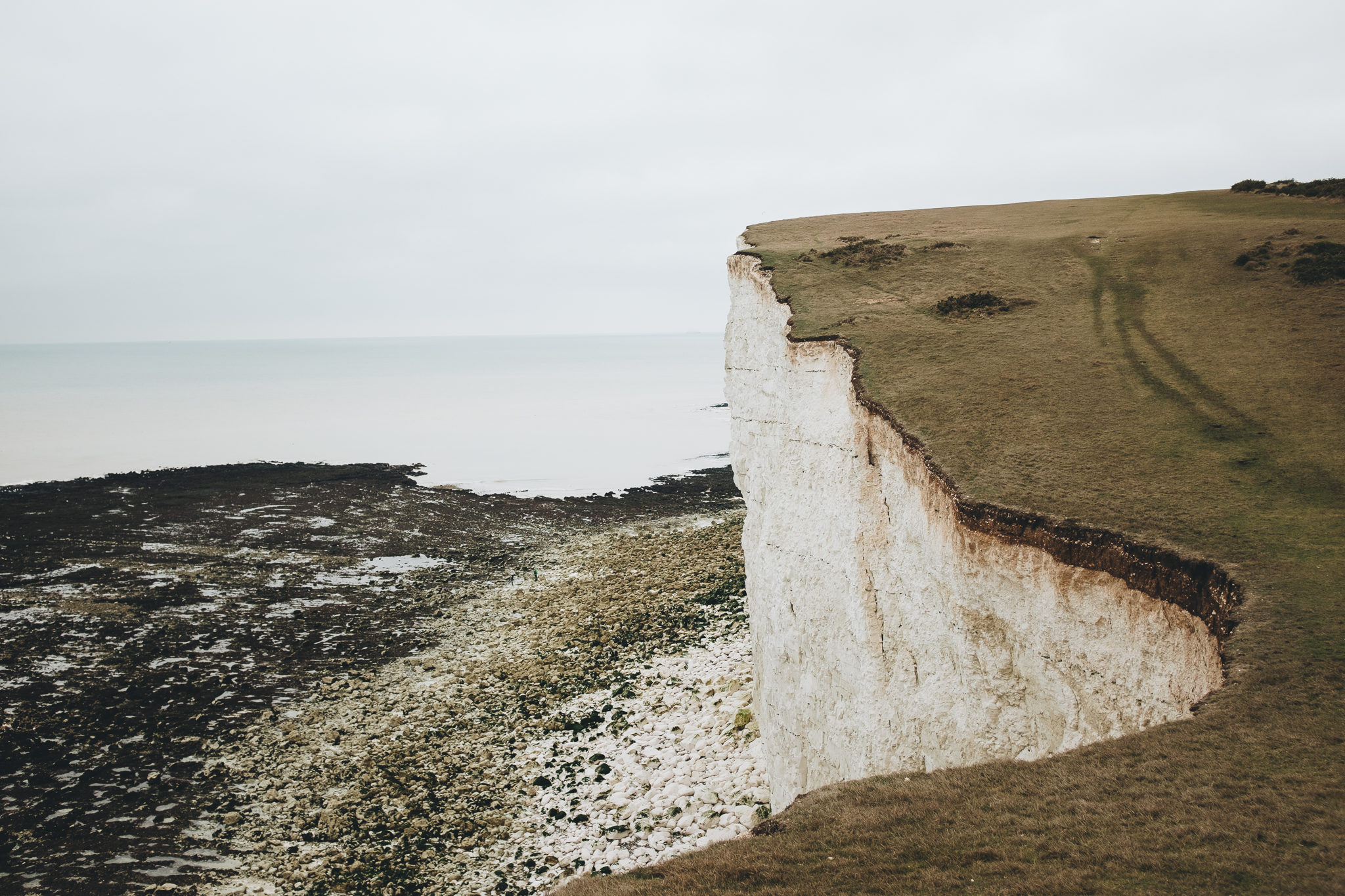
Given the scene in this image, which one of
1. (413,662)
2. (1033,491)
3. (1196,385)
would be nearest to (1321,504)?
(1033,491)

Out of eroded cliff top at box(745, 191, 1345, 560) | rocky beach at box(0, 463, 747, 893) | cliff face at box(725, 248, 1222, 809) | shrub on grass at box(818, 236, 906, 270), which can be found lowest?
rocky beach at box(0, 463, 747, 893)

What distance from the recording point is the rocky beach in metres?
14.7

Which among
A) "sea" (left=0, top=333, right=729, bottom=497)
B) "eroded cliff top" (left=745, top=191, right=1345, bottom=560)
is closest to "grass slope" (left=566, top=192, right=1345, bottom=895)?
"eroded cliff top" (left=745, top=191, right=1345, bottom=560)

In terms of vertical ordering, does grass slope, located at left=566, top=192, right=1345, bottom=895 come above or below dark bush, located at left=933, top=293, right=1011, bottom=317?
below

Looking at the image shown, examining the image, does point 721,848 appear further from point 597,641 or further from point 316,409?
point 316,409

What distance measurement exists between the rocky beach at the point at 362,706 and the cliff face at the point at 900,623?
121 inches

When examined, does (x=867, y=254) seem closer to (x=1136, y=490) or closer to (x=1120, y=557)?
(x=1136, y=490)

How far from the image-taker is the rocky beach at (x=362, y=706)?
1466cm

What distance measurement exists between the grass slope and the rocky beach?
28.8 feet

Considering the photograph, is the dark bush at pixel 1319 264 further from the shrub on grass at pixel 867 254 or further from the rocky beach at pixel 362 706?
the rocky beach at pixel 362 706

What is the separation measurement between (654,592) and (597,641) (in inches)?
165

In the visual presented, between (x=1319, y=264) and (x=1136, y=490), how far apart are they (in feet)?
43.2

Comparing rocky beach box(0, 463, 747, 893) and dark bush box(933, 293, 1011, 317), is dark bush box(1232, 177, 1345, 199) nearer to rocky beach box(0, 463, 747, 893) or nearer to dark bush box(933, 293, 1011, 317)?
dark bush box(933, 293, 1011, 317)

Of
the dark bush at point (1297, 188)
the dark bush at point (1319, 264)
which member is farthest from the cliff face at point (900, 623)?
the dark bush at point (1297, 188)
